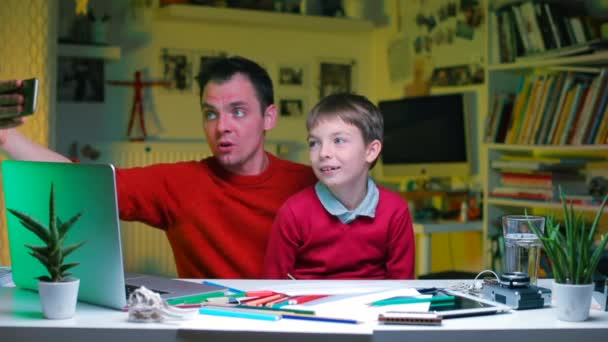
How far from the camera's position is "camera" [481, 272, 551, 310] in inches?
50.5

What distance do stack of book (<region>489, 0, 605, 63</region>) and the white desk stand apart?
34.7 inches

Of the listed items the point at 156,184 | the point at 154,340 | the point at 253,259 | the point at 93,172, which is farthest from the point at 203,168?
the point at 154,340

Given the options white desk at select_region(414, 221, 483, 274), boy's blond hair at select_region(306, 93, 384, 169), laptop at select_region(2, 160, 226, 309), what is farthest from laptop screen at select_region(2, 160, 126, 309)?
white desk at select_region(414, 221, 483, 274)

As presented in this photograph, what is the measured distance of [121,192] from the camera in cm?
195

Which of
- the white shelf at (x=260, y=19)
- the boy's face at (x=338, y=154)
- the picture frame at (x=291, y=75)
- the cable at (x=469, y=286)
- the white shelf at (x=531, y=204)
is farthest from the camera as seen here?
the picture frame at (x=291, y=75)

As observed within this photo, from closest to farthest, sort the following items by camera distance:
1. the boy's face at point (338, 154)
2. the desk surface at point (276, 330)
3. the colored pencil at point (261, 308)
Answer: the desk surface at point (276, 330) < the colored pencil at point (261, 308) < the boy's face at point (338, 154)

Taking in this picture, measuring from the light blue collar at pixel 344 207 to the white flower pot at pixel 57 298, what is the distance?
0.74m

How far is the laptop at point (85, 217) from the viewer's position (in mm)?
1222

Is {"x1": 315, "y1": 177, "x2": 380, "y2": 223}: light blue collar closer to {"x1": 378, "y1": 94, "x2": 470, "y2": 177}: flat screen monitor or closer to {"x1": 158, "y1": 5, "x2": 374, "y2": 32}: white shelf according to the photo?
{"x1": 378, "y1": 94, "x2": 470, "y2": 177}: flat screen monitor

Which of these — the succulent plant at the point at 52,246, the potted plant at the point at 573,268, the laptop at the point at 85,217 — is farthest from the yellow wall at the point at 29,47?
the potted plant at the point at 573,268

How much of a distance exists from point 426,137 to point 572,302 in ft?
10.8

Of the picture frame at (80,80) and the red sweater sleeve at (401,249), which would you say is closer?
the red sweater sleeve at (401,249)

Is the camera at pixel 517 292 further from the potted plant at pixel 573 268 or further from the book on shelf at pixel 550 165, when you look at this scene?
the book on shelf at pixel 550 165

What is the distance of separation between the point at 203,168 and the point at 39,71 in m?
1.57
